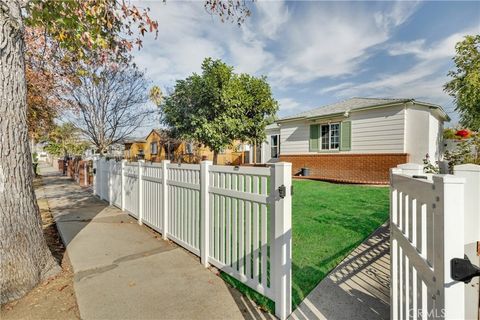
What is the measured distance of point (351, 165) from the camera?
1260 centimetres

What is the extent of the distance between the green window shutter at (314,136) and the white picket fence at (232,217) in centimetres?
1039

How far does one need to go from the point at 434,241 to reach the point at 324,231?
3832 millimetres

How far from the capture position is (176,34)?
7.93 meters

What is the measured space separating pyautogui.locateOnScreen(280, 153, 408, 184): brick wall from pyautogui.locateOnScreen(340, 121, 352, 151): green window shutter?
448 mm

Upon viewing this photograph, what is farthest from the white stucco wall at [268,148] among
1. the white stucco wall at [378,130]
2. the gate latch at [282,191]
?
the gate latch at [282,191]

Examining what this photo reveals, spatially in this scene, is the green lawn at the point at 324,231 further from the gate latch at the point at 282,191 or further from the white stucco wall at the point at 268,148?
the white stucco wall at the point at 268,148

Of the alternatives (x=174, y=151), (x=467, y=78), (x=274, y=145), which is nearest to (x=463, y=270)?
(x=467, y=78)

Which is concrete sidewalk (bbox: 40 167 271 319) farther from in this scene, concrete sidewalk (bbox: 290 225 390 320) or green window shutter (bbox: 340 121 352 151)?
green window shutter (bbox: 340 121 352 151)

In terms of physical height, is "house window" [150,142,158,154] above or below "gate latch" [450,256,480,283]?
above

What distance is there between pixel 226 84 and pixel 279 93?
4491 millimetres

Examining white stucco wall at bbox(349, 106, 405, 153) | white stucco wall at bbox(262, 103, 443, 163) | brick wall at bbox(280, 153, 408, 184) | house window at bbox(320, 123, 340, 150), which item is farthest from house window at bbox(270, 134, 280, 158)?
white stucco wall at bbox(349, 106, 405, 153)

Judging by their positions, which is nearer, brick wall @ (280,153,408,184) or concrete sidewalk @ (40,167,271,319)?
concrete sidewalk @ (40,167,271,319)

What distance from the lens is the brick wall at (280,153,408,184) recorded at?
1133cm

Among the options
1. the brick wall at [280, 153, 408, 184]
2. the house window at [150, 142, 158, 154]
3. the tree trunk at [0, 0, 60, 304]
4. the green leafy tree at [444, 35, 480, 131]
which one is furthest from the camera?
the house window at [150, 142, 158, 154]
